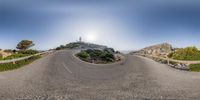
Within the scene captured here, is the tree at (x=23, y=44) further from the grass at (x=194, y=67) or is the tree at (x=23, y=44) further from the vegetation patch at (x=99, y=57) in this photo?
the grass at (x=194, y=67)

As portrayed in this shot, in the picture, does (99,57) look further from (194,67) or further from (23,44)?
(23,44)

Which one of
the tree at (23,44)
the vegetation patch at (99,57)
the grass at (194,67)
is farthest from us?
Answer: the tree at (23,44)

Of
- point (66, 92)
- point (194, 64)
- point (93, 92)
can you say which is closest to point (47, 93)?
point (66, 92)

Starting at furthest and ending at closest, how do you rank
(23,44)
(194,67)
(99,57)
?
1. (23,44)
2. (99,57)
3. (194,67)

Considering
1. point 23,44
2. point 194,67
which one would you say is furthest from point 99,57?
point 23,44

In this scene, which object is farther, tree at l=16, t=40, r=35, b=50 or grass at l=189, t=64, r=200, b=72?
tree at l=16, t=40, r=35, b=50

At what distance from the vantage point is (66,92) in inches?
532

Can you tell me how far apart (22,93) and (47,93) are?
3.51 feet

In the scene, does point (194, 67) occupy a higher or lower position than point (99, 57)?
lower

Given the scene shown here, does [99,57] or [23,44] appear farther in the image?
[23,44]

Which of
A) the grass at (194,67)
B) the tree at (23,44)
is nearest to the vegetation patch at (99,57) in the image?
the grass at (194,67)

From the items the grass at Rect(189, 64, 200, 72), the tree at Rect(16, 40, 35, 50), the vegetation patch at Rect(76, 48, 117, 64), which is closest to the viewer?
the grass at Rect(189, 64, 200, 72)

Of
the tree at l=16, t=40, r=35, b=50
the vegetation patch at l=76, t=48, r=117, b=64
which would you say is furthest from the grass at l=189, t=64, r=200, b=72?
the tree at l=16, t=40, r=35, b=50

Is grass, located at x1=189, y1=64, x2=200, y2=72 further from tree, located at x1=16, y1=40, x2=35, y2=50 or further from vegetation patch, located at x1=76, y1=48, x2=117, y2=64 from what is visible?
tree, located at x1=16, y1=40, x2=35, y2=50
